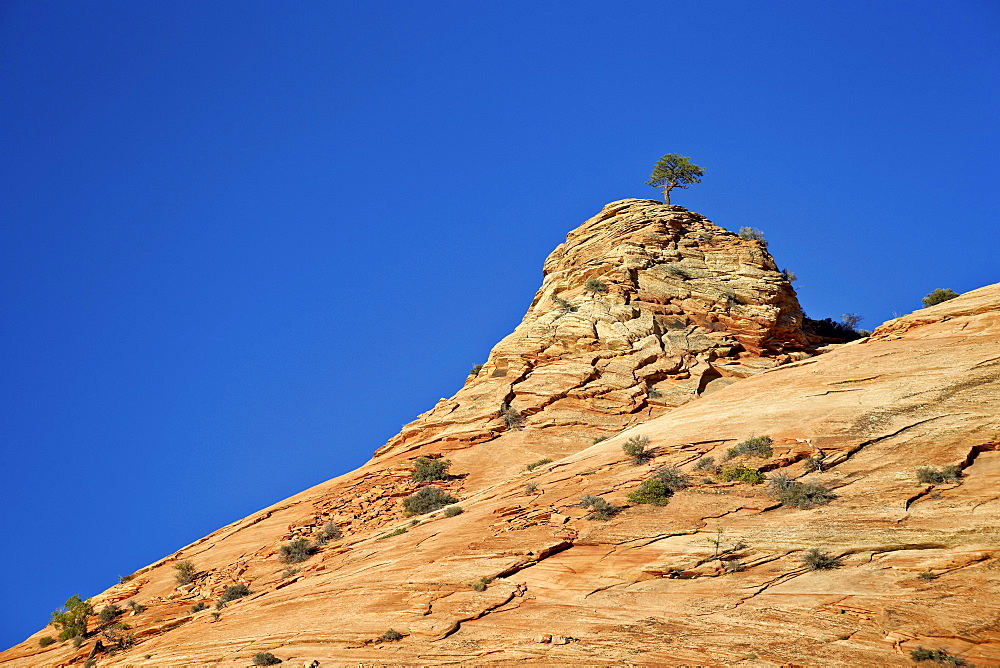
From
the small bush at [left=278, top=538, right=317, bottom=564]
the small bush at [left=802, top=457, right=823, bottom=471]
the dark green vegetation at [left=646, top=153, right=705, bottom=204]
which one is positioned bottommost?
the small bush at [left=802, top=457, right=823, bottom=471]

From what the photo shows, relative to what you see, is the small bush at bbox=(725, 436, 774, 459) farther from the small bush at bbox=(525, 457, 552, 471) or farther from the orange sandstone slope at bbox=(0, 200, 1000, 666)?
the small bush at bbox=(525, 457, 552, 471)

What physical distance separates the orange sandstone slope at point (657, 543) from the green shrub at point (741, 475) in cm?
23

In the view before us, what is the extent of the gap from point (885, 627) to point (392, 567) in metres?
13.1

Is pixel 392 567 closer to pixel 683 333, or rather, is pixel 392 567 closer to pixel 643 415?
pixel 643 415

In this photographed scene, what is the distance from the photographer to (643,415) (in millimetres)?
37250

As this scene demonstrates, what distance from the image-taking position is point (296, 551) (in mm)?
29469

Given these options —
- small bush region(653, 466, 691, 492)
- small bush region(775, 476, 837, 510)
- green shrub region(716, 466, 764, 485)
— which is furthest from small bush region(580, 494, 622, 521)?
small bush region(775, 476, 837, 510)

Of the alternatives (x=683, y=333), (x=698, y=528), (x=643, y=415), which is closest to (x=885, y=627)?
(x=698, y=528)

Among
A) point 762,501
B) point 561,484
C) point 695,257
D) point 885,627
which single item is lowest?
point 885,627

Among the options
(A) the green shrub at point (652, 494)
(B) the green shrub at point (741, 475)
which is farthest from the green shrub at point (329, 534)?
(B) the green shrub at point (741, 475)

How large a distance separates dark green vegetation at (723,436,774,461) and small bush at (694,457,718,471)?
0.43 m

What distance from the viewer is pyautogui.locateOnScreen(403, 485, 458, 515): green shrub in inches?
1214

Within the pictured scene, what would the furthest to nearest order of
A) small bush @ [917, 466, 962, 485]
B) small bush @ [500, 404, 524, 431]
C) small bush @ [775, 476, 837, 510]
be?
1. small bush @ [500, 404, 524, 431]
2. small bush @ [775, 476, 837, 510]
3. small bush @ [917, 466, 962, 485]

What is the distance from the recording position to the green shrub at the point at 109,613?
2751 centimetres
